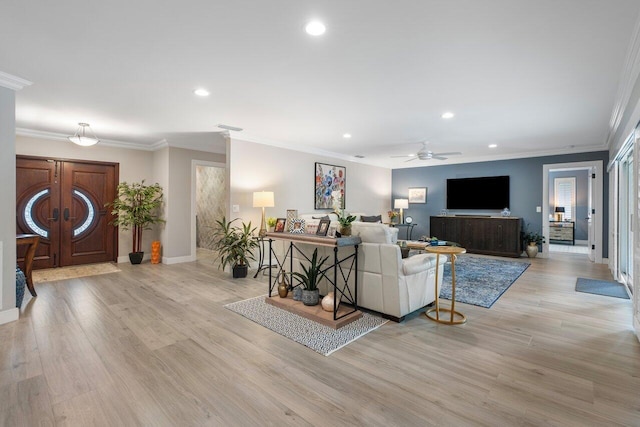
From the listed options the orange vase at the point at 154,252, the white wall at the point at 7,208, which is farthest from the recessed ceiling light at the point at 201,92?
the orange vase at the point at 154,252

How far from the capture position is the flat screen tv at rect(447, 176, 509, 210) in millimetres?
7623

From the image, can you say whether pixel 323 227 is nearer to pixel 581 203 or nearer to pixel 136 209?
pixel 136 209

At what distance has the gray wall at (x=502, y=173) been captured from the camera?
674 centimetres

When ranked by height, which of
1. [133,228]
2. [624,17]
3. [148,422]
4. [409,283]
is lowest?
[148,422]

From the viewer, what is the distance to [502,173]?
7672 millimetres

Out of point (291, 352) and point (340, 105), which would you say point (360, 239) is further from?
point (340, 105)

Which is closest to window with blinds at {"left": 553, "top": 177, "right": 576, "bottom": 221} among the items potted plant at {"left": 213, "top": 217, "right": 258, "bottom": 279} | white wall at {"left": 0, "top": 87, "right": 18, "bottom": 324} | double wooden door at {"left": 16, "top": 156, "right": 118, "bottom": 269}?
potted plant at {"left": 213, "top": 217, "right": 258, "bottom": 279}

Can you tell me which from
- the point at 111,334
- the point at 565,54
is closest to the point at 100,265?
the point at 111,334

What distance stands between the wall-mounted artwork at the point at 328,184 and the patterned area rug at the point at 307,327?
385 cm

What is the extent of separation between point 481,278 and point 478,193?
3.65m

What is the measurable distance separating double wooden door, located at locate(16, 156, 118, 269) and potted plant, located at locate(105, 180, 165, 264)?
28cm

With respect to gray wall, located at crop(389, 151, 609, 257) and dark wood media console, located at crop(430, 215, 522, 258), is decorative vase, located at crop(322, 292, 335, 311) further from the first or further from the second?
gray wall, located at crop(389, 151, 609, 257)

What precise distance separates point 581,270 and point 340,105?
5407 mm

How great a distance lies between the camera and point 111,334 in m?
2.86
